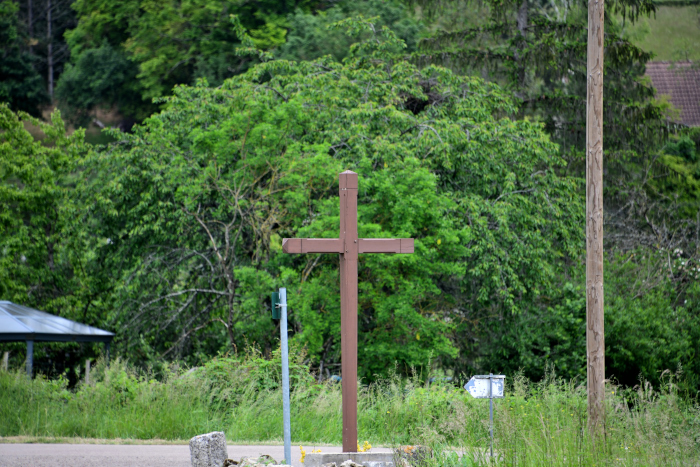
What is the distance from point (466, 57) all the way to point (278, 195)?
38.4 feet

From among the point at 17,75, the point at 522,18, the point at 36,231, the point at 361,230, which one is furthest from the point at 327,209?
the point at 17,75

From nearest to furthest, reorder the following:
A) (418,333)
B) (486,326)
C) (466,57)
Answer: (418,333) < (486,326) < (466,57)

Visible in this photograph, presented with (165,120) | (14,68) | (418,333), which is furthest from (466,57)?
(14,68)

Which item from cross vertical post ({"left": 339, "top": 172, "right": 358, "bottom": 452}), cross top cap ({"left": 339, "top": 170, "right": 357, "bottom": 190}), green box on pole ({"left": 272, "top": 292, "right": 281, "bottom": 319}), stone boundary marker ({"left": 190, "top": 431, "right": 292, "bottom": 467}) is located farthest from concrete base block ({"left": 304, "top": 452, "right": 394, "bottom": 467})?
cross top cap ({"left": 339, "top": 170, "right": 357, "bottom": 190})

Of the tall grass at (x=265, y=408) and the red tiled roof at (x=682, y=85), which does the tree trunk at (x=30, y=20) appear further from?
the tall grass at (x=265, y=408)

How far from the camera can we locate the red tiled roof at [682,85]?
48969 millimetres

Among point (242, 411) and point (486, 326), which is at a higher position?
point (486, 326)

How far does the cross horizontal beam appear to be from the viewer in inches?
316

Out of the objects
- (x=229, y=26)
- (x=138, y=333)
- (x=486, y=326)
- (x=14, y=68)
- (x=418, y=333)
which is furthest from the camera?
(x=14, y=68)

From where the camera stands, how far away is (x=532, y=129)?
1902 cm

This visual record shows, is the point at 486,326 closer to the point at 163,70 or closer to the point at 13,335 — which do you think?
the point at 13,335

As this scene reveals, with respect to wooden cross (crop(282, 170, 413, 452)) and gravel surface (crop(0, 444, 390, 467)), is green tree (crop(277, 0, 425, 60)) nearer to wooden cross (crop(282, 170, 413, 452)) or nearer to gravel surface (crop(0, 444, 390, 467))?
gravel surface (crop(0, 444, 390, 467))

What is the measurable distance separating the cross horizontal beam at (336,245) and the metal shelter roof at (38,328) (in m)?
11.3

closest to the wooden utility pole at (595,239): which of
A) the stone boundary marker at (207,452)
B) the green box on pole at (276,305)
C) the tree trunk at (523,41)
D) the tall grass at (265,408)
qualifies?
the tall grass at (265,408)
